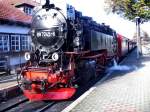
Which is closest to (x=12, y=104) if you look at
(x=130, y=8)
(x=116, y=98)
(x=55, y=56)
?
(x=55, y=56)

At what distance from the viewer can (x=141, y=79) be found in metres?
15.3

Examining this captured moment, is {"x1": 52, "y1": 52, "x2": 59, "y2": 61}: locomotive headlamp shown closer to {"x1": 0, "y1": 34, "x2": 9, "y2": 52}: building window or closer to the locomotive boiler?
the locomotive boiler

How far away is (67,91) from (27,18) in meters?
16.6

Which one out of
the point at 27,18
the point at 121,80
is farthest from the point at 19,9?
the point at 121,80

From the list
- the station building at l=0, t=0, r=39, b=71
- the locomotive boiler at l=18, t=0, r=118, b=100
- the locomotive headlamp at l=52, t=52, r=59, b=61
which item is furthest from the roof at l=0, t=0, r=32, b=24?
the locomotive headlamp at l=52, t=52, r=59, b=61

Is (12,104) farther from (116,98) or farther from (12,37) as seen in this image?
(12,37)

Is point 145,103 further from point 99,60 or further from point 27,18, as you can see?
point 27,18

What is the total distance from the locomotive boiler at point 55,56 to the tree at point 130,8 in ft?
64.4

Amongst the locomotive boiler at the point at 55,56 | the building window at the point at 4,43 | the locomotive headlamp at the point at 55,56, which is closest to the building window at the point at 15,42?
the building window at the point at 4,43

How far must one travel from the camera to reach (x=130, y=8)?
35.2m

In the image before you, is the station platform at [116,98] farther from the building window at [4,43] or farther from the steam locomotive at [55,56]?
the building window at [4,43]

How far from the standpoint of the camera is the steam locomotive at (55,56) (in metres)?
11.5

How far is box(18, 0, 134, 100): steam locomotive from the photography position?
452 inches

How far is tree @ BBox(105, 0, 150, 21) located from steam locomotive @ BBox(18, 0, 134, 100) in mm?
19698
